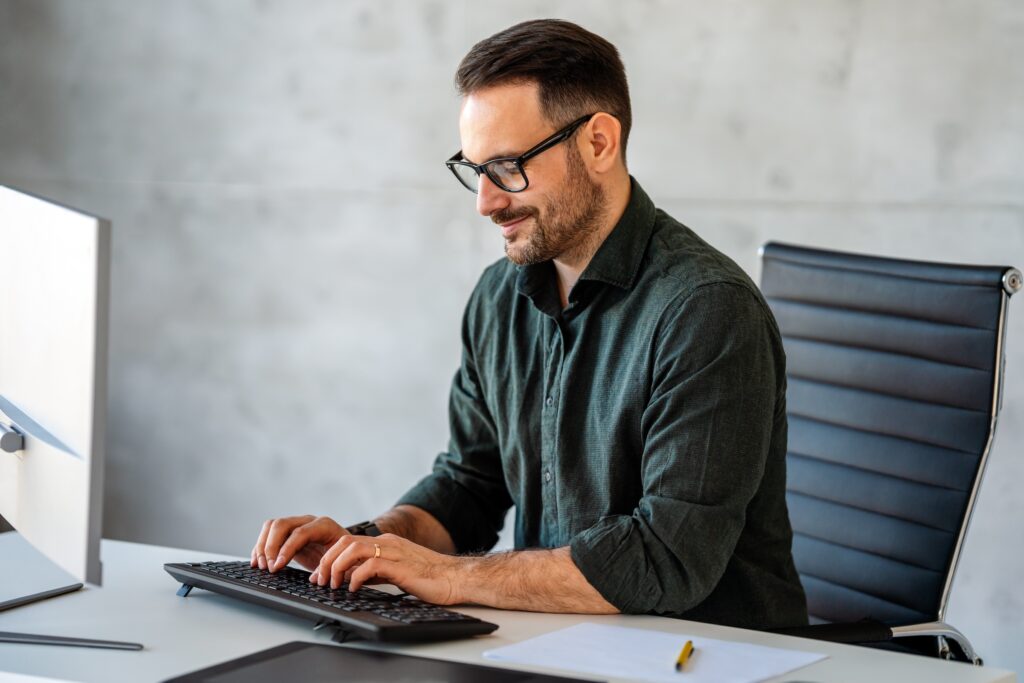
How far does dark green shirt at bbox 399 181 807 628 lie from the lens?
149 centimetres

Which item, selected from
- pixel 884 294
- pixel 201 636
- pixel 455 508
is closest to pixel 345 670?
pixel 201 636

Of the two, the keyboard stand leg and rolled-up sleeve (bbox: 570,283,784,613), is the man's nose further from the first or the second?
the keyboard stand leg

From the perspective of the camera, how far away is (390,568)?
1425 millimetres

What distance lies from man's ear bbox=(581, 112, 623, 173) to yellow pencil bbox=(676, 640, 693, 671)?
0.75m

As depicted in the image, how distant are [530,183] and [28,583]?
2.71 ft

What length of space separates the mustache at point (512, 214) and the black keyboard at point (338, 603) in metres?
0.56

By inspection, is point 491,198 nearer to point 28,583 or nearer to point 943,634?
point 28,583

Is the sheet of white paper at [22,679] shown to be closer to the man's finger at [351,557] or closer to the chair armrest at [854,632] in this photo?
the man's finger at [351,557]

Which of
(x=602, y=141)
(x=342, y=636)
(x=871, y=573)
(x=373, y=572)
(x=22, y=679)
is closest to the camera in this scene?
(x=22, y=679)

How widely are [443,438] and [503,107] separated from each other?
174 centimetres

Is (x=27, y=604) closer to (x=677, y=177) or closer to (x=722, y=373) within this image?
(x=722, y=373)

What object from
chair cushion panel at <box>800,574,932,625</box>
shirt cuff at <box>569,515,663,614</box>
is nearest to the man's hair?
shirt cuff at <box>569,515,663,614</box>

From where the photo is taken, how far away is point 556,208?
1.71m

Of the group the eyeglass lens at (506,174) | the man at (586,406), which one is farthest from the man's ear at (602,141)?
the eyeglass lens at (506,174)
